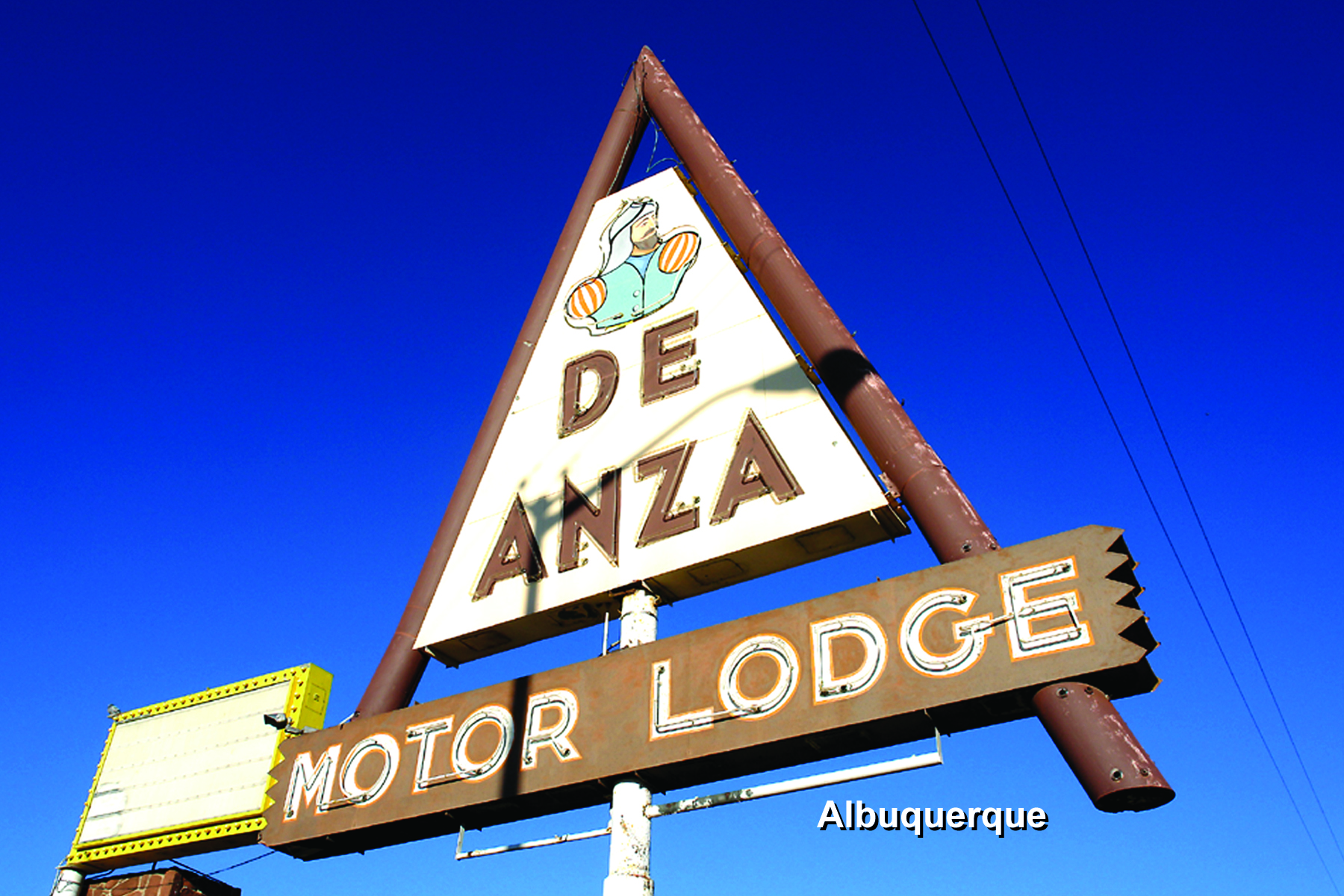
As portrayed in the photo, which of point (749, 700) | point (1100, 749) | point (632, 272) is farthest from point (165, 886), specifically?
point (1100, 749)

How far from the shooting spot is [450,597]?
556 inches

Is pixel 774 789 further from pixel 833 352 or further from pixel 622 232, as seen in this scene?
pixel 622 232

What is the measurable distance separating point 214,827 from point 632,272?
1041 cm

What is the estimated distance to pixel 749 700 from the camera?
1047cm

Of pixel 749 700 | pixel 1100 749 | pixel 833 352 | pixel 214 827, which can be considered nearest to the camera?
pixel 1100 749

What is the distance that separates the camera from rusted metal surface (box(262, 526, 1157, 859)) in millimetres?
9414

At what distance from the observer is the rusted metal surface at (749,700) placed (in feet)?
30.9

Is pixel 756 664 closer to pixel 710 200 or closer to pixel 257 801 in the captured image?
pixel 710 200

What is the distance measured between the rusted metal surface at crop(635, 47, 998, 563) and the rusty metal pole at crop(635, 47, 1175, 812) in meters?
0.01

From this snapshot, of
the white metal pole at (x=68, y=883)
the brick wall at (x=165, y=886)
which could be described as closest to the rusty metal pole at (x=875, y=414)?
the brick wall at (x=165, y=886)

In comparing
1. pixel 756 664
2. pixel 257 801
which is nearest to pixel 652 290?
pixel 756 664

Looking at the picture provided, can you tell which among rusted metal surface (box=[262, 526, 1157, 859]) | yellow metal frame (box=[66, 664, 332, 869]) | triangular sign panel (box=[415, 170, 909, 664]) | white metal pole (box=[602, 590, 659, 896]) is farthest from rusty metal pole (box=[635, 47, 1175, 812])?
yellow metal frame (box=[66, 664, 332, 869])

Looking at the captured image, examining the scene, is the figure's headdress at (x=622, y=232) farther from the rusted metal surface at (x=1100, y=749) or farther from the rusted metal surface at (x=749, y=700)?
the rusted metal surface at (x=1100, y=749)

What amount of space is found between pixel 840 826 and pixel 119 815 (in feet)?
42.8
